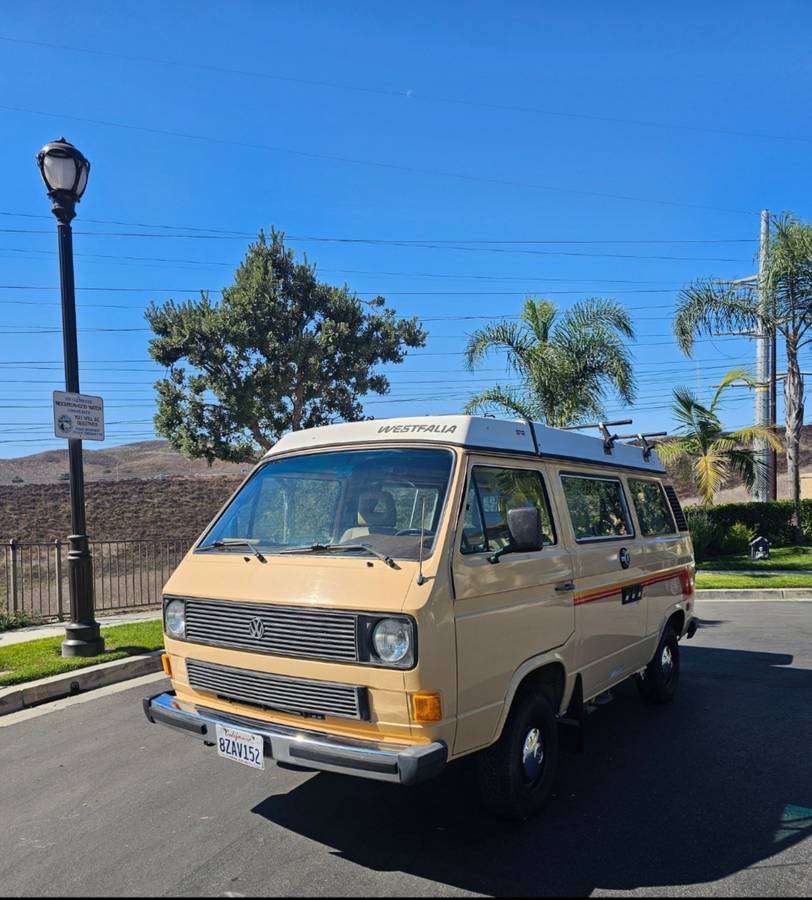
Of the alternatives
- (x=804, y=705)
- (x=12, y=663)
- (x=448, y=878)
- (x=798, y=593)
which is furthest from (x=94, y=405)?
(x=798, y=593)

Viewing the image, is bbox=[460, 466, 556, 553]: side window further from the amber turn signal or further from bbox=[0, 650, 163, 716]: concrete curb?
bbox=[0, 650, 163, 716]: concrete curb

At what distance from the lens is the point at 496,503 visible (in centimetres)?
442

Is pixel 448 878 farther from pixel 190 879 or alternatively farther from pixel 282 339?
pixel 282 339

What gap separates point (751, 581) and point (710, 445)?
5.42 metres

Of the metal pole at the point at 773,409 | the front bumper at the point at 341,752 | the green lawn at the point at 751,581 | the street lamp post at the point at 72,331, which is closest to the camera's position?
the front bumper at the point at 341,752

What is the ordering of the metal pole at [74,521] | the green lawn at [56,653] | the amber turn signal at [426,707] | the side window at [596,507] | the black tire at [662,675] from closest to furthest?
1. the amber turn signal at [426,707]
2. the side window at [596,507]
3. the black tire at [662,675]
4. the green lawn at [56,653]
5. the metal pole at [74,521]

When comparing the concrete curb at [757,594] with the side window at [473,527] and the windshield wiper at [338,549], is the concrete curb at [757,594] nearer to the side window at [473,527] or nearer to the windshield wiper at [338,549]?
the side window at [473,527]

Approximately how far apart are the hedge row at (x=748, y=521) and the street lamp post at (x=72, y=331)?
15929 millimetres

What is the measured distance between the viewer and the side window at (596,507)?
5230 millimetres

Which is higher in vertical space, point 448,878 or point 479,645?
point 479,645

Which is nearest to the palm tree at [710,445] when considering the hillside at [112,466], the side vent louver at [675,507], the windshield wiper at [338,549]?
the side vent louver at [675,507]

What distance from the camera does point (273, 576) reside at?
4.12 metres

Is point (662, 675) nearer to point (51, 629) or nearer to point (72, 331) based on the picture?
point (72, 331)

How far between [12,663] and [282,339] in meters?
11.3
